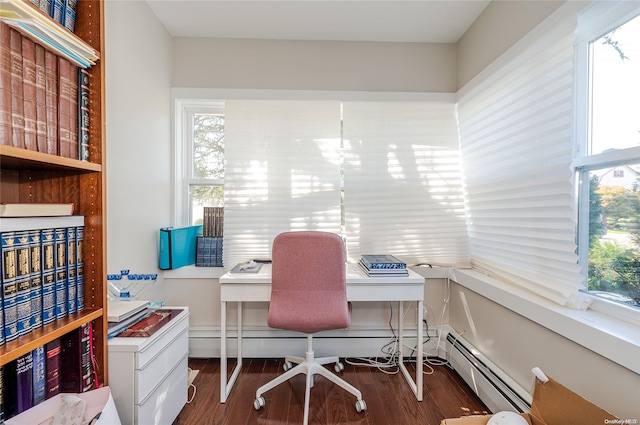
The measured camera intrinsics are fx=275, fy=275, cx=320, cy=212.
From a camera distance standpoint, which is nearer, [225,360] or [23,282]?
[23,282]

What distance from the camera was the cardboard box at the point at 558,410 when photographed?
0.89m

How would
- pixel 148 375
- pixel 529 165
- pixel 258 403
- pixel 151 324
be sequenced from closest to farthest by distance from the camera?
1. pixel 148 375
2. pixel 151 324
3. pixel 529 165
4. pixel 258 403

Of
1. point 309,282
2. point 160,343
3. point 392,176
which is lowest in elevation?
point 160,343

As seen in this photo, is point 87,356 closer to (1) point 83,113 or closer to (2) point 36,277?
(2) point 36,277

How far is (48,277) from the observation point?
93cm

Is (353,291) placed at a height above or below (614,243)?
below

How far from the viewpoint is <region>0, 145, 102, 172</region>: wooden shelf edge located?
752mm

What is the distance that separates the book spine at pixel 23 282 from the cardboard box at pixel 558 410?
1.43 meters

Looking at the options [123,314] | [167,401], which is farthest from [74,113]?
[167,401]

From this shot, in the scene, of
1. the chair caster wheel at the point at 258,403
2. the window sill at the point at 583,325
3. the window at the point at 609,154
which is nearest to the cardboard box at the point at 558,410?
the window sill at the point at 583,325

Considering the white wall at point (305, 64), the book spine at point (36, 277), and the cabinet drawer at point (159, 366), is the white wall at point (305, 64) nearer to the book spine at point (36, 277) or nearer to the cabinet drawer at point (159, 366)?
the book spine at point (36, 277)

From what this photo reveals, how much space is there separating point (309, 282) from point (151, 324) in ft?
2.69

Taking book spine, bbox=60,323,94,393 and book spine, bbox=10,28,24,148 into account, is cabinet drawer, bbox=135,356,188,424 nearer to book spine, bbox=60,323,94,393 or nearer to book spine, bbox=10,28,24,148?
book spine, bbox=60,323,94,393

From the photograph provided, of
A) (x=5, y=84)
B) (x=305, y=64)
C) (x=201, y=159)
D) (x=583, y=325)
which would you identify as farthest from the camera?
(x=201, y=159)
